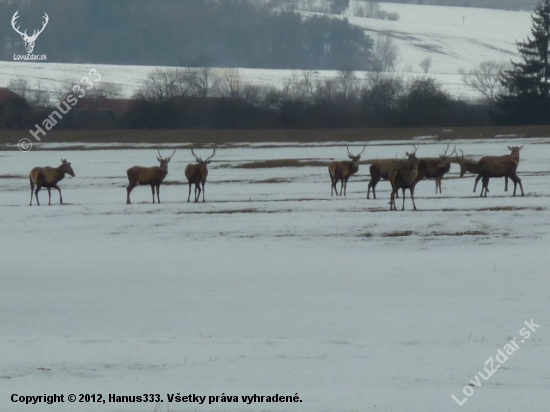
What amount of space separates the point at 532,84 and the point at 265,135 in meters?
23.3

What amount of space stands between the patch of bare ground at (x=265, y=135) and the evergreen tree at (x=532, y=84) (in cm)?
761

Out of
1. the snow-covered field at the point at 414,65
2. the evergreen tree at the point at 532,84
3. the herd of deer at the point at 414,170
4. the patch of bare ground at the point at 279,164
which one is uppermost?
the snow-covered field at the point at 414,65

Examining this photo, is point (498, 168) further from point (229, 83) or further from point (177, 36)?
point (177, 36)

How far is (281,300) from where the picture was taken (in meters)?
14.0

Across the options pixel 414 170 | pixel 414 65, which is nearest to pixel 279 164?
pixel 414 170

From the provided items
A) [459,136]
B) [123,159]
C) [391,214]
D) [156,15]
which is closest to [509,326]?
[391,214]

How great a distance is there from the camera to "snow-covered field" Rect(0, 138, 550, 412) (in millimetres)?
9375

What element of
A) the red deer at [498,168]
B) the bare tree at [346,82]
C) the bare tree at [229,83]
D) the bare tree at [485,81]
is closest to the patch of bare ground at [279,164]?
the red deer at [498,168]

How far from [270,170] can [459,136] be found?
2214 cm

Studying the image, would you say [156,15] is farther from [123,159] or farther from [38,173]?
[38,173]

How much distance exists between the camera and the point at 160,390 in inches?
361

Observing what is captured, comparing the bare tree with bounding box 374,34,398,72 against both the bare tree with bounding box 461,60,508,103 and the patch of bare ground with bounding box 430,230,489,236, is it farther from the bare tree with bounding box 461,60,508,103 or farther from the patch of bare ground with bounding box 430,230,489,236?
the patch of bare ground with bounding box 430,230,489,236

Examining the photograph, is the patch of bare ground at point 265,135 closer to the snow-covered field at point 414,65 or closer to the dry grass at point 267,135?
the dry grass at point 267,135

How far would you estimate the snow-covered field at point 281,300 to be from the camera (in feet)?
30.8
